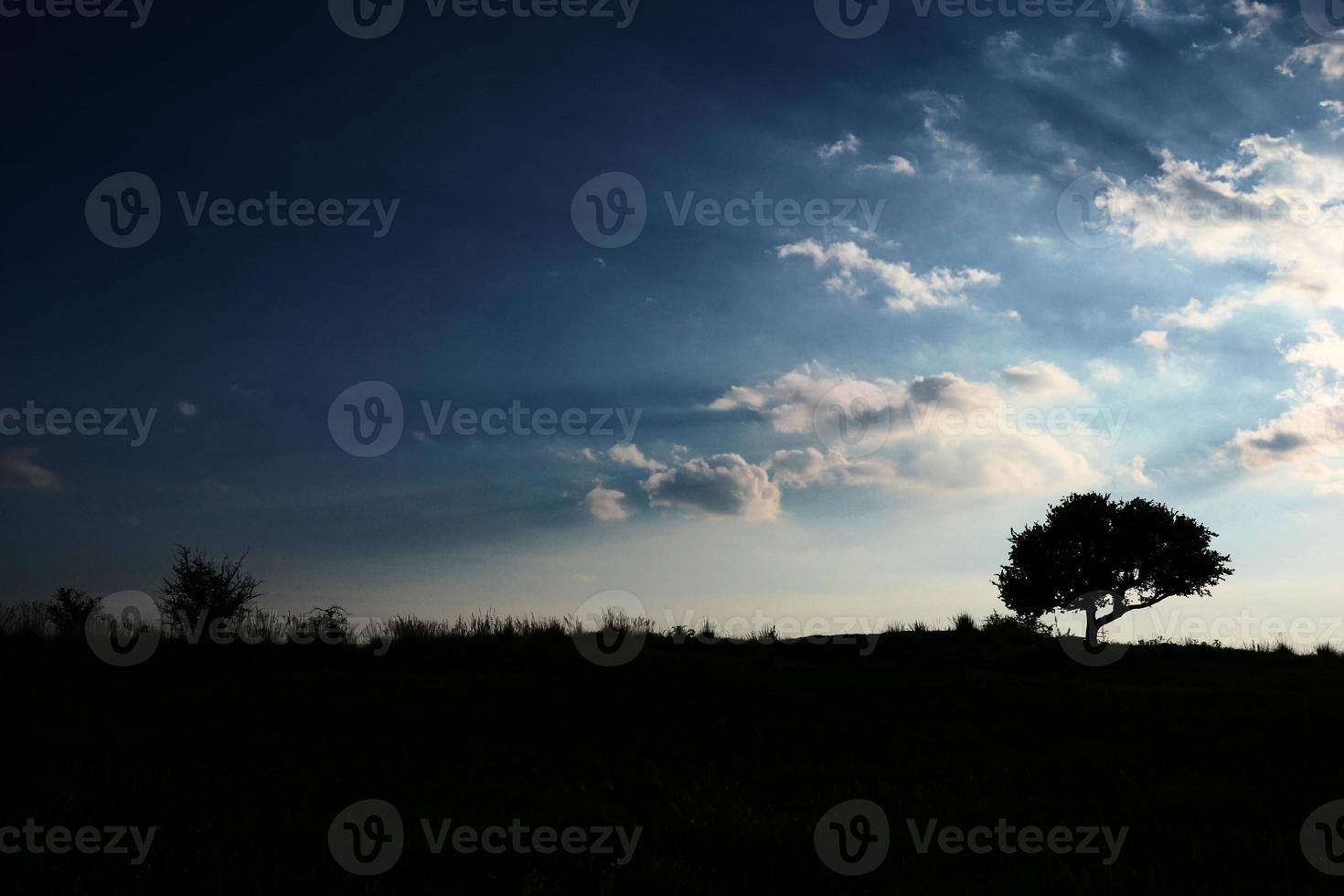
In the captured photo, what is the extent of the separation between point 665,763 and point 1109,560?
1364 inches

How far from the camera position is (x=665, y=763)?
1292cm

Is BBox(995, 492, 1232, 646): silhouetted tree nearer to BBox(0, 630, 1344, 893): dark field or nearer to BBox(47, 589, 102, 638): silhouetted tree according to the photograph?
BBox(0, 630, 1344, 893): dark field

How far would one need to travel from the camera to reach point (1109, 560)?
41.5 meters

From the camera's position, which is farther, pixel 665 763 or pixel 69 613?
pixel 69 613

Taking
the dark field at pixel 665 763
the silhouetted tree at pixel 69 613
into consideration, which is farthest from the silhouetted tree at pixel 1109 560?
the silhouetted tree at pixel 69 613

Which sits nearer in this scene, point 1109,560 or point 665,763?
point 665,763

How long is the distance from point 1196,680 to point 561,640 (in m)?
15.2

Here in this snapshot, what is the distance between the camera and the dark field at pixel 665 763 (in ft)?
26.7

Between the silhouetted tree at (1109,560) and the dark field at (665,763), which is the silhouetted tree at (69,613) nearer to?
the dark field at (665,763)

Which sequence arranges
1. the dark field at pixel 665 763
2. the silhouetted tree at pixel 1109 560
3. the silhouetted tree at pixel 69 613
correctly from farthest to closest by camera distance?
the silhouetted tree at pixel 1109 560 → the silhouetted tree at pixel 69 613 → the dark field at pixel 665 763

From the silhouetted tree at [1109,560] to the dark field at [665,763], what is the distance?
737 inches

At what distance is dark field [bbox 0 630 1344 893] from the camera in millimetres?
8125

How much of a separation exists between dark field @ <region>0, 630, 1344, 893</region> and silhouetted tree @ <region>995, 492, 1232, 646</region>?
1872cm

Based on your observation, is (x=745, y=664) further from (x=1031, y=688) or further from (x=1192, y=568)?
(x=1192, y=568)
